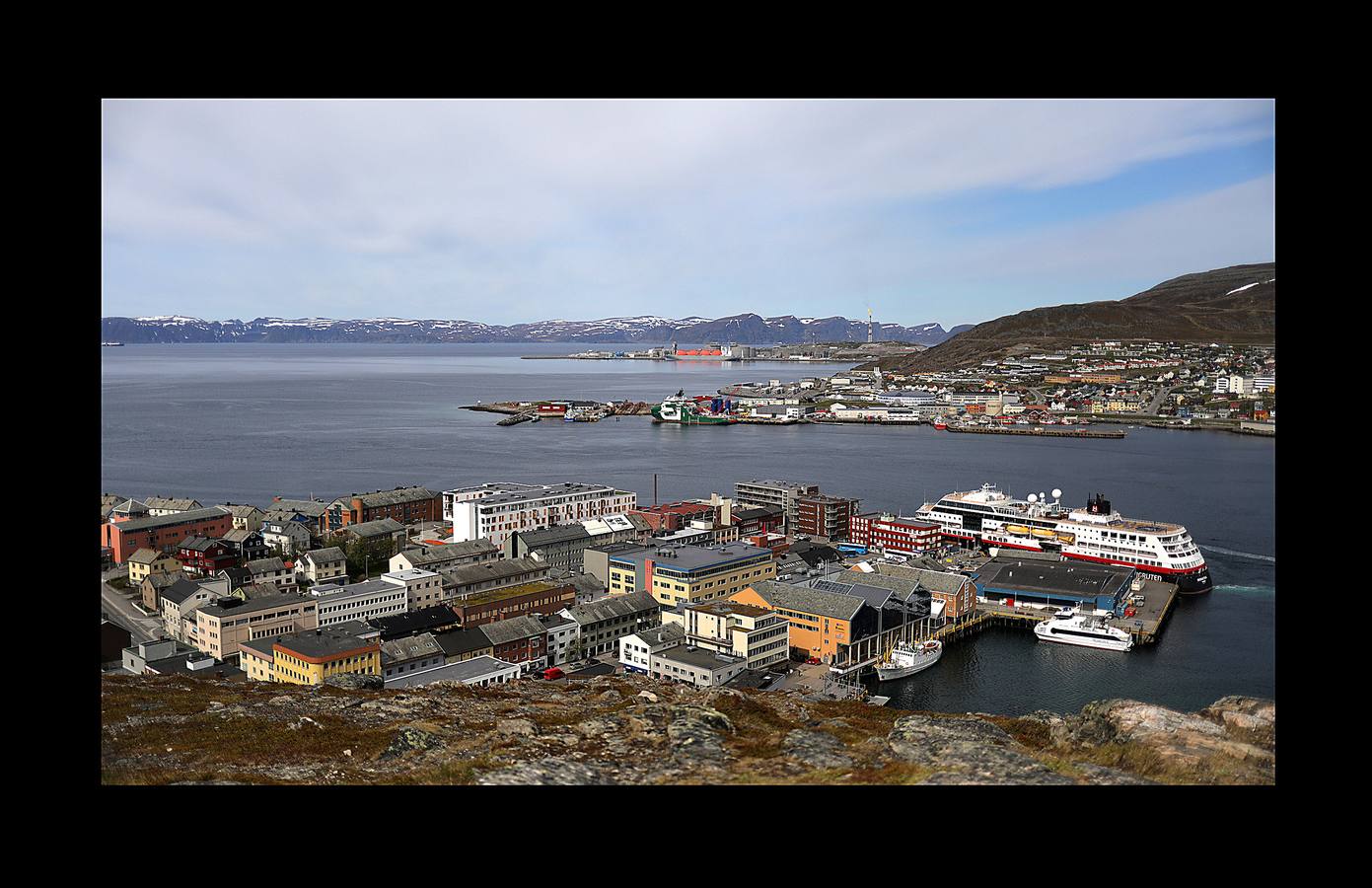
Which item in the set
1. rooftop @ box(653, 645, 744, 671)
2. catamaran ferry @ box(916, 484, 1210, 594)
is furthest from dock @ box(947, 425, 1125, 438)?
rooftop @ box(653, 645, 744, 671)

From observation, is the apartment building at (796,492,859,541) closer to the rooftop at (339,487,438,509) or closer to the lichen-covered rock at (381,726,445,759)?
the rooftop at (339,487,438,509)

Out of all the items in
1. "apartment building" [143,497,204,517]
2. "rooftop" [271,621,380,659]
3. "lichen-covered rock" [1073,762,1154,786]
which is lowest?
"rooftop" [271,621,380,659]

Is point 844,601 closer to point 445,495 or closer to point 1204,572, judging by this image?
point 1204,572

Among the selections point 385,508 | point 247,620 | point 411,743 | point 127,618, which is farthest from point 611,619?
point 385,508

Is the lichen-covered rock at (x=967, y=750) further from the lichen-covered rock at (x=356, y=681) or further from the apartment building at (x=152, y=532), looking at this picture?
the apartment building at (x=152, y=532)

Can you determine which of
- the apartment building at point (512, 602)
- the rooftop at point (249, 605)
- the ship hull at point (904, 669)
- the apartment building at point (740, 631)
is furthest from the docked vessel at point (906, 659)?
the rooftop at point (249, 605)
